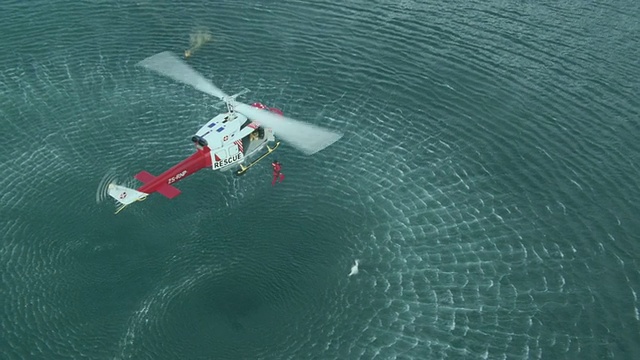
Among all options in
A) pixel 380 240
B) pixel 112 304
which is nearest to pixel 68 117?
pixel 112 304

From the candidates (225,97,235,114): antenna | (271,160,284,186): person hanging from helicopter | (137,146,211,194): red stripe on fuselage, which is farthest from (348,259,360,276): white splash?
(225,97,235,114): antenna

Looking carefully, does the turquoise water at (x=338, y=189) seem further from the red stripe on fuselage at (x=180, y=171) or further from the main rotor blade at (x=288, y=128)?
the main rotor blade at (x=288, y=128)

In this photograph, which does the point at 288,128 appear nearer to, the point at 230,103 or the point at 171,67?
the point at 230,103


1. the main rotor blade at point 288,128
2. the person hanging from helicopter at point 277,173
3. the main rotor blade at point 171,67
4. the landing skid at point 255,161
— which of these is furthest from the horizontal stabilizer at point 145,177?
the main rotor blade at point 171,67

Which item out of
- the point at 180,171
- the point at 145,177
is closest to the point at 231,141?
the point at 180,171

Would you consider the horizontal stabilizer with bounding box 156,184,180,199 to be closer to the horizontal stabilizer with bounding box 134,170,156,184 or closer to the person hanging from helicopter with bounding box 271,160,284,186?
the horizontal stabilizer with bounding box 134,170,156,184

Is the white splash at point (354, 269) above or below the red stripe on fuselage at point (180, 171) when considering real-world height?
below
